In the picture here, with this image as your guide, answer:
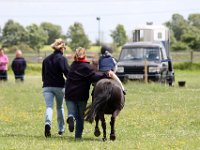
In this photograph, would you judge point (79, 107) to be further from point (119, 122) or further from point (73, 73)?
point (119, 122)

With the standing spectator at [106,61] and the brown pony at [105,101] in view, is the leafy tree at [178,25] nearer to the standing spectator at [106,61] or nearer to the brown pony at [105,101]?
the standing spectator at [106,61]

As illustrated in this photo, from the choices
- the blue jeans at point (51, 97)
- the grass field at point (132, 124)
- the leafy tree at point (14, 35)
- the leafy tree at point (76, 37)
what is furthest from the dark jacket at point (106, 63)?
the leafy tree at point (14, 35)

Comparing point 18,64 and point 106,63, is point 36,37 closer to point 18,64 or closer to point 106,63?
point 18,64

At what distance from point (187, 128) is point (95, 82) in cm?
319

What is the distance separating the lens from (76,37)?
108m

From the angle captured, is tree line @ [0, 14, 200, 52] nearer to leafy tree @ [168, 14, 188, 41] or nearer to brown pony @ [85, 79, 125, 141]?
leafy tree @ [168, 14, 188, 41]

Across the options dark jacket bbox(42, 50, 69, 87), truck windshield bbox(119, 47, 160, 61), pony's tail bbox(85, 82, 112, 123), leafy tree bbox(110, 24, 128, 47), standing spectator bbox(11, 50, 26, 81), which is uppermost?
dark jacket bbox(42, 50, 69, 87)

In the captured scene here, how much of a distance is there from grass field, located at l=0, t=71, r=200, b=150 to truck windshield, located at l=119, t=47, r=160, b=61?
440 cm

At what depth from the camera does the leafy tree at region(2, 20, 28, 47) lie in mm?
108188

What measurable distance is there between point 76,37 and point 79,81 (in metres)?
95.4

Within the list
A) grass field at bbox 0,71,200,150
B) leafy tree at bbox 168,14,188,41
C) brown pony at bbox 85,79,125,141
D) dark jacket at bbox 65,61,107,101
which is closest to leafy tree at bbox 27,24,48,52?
leafy tree at bbox 168,14,188,41

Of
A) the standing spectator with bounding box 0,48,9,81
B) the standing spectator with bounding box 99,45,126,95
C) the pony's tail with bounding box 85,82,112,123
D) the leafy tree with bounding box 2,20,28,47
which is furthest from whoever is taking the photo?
the leafy tree with bounding box 2,20,28,47

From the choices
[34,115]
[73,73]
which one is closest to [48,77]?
[73,73]

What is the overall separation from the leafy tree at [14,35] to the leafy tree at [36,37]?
1152 mm
